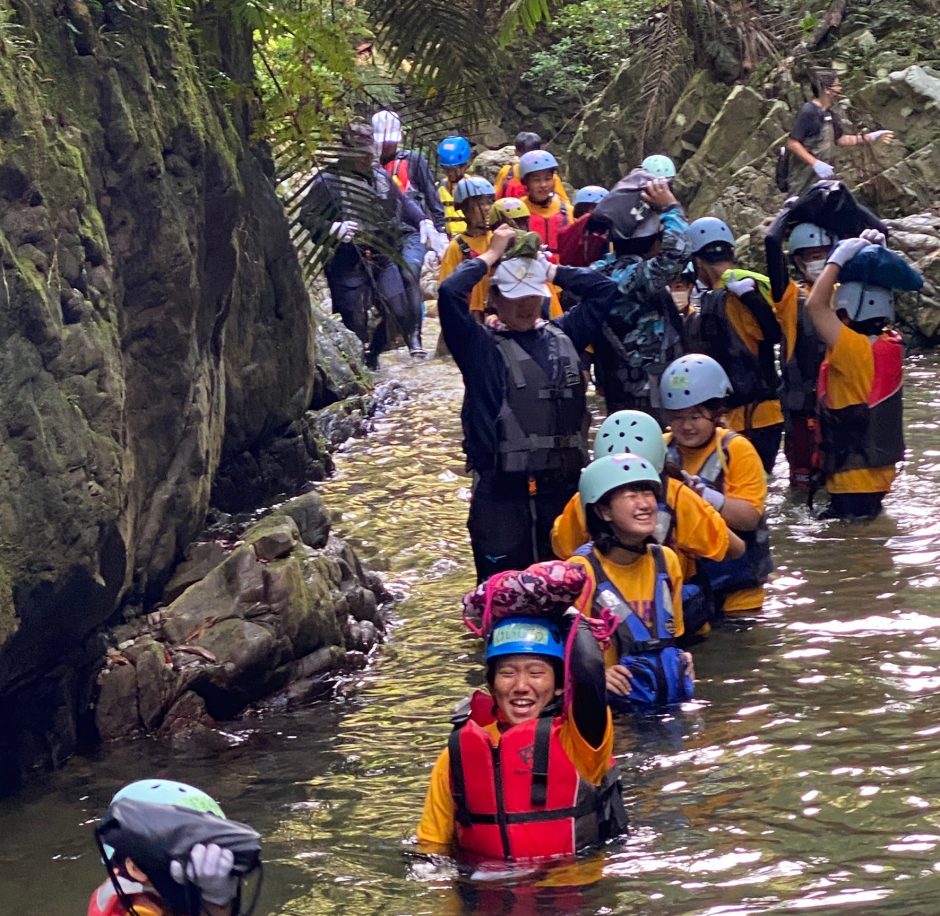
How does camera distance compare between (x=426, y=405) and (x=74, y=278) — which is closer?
(x=74, y=278)

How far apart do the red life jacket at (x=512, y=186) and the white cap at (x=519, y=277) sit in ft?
15.2

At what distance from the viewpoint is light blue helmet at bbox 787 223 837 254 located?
947 centimetres

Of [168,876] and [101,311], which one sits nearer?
[168,876]

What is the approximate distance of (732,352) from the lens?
9.48 m

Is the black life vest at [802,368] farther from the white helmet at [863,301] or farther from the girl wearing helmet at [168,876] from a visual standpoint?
the girl wearing helmet at [168,876]

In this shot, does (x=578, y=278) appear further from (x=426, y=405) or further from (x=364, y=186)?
(x=426, y=405)

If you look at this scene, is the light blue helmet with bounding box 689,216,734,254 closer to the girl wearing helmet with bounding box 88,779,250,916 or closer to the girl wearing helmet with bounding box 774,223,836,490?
the girl wearing helmet with bounding box 774,223,836,490

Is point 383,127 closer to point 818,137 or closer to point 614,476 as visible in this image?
point 614,476

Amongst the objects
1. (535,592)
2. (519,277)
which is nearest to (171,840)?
(535,592)

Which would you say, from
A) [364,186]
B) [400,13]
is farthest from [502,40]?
[364,186]

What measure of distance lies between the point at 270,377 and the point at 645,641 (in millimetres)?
4917

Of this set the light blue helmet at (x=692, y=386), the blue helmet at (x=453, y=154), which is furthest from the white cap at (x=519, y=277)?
the blue helmet at (x=453, y=154)

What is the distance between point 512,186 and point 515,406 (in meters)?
5.54

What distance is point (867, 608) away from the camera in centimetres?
788
